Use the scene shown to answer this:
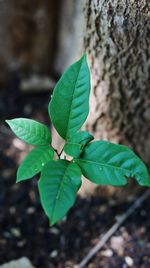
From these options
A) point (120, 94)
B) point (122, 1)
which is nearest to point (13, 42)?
point (120, 94)

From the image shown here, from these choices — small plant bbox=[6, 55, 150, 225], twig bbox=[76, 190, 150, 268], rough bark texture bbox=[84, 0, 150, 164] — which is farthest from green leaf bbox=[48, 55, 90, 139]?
twig bbox=[76, 190, 150, 268]

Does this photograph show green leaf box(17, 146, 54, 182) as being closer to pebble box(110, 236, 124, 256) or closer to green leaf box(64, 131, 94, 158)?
green leaf box(64, 131, 94, 158)

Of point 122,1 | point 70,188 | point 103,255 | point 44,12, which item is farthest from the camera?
point 44,12

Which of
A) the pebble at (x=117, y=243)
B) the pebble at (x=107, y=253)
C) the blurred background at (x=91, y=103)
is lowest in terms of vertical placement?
the pebble at (x=107, y=253)

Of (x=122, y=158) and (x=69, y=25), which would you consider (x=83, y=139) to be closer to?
(x=122, y=158)

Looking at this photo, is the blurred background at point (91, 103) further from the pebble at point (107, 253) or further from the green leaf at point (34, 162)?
Result: the green leaf at point (34, 162)

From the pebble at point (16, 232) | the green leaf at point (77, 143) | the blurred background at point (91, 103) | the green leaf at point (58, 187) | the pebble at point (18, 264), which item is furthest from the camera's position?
the pebble at point (16, 232)

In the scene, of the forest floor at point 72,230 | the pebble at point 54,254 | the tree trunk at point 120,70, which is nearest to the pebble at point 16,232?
the forest floor at point 72,230
